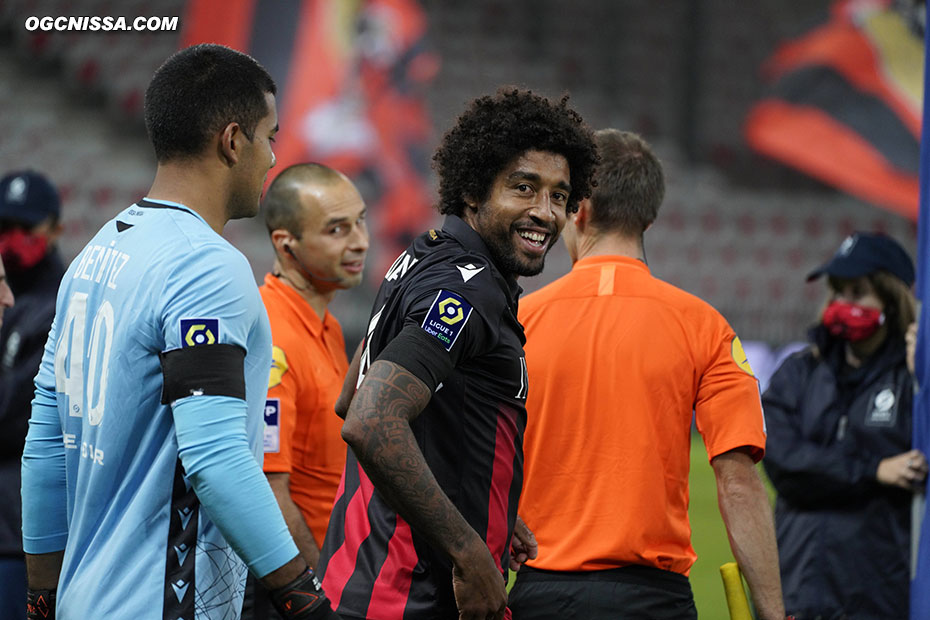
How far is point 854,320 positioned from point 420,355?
2624 millimetres

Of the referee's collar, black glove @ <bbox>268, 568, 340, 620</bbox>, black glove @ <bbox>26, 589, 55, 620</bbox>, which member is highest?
the referee's collar

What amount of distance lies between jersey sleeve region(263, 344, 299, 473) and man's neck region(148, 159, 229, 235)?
1.06 metres

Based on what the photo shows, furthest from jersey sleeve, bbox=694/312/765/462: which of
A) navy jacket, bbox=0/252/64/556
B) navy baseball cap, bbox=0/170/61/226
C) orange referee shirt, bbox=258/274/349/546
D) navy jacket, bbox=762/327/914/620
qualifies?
navy baseball cap, bbox=0/170/61/226

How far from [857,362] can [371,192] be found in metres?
10.9

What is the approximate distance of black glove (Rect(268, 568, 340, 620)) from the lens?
6.41 feet

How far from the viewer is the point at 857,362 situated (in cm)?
429

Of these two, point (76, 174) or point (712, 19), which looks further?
point (712, 19)

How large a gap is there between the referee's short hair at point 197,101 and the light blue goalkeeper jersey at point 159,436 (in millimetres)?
142

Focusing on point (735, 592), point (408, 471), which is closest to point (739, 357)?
point (735, 592)

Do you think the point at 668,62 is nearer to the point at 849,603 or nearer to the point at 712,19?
the point at 712,19

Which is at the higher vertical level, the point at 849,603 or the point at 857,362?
the point at 857,362

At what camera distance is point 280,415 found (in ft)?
10.7

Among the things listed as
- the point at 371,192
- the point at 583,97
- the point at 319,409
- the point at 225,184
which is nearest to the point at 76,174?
the point at 371,192

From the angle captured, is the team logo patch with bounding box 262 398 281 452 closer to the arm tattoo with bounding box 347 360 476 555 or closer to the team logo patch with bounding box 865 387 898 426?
the arm tattoo with bounding box 347 360 476 555
